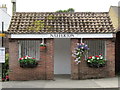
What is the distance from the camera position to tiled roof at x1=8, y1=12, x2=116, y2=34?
621 inches

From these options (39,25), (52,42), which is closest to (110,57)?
(52,42)

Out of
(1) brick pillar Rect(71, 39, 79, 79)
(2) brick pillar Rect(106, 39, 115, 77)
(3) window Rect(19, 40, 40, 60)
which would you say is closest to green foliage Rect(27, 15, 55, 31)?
(3) window Rect(19, 40, 40, 60)

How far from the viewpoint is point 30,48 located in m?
16.5

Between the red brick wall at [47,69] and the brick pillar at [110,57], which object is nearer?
the red brick wall at [47,69]

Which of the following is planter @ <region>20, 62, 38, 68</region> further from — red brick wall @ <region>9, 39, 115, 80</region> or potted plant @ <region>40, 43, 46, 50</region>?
potted plant @ <region>40, 43, 46, 50</region>

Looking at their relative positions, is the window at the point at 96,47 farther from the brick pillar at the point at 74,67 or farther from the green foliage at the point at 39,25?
the green foliage at the point at 39,25

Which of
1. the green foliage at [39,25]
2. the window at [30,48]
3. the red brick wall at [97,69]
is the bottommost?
the red brick wall at [97,69]

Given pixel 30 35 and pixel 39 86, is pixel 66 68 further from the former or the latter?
→ pixel 39 86

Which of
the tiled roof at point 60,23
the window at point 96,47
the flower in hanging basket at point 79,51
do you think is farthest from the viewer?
the window at point 96,47

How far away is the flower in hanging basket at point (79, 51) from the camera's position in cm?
1545

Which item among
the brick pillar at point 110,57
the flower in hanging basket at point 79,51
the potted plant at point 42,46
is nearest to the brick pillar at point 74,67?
the flower in hanging basket at point 79,51

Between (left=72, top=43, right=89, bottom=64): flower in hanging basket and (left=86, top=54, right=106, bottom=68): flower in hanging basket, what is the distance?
0.53m

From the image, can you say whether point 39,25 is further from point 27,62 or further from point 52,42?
point 27,62

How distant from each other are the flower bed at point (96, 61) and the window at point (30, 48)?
3335mm
